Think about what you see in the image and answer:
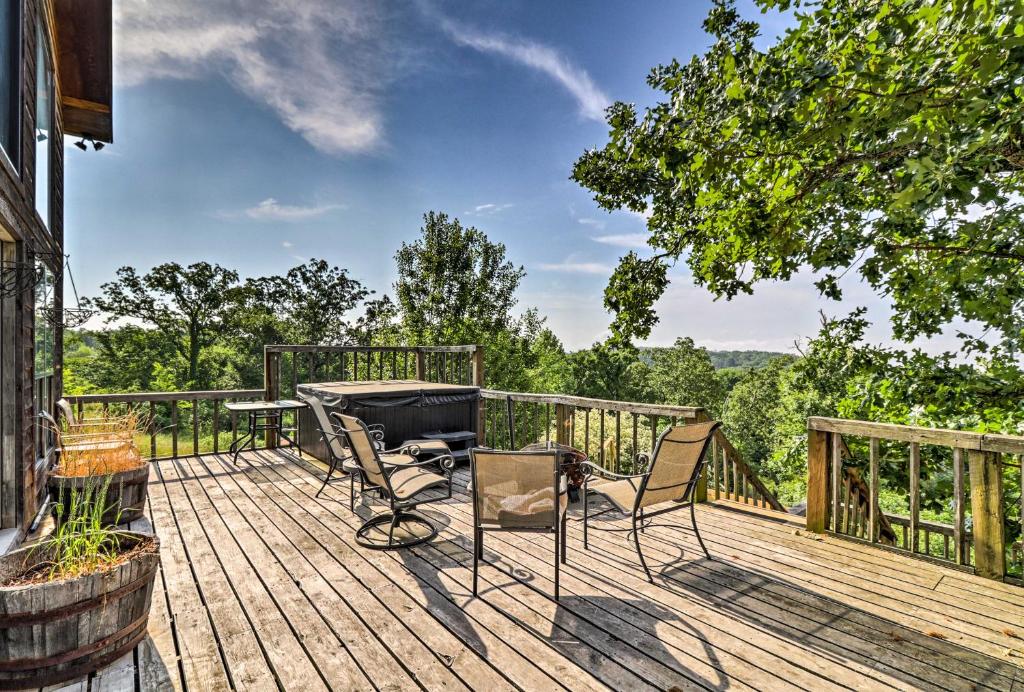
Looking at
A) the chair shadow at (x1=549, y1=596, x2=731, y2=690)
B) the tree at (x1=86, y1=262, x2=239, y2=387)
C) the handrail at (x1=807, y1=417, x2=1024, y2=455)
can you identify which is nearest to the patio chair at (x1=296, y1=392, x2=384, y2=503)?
the chair shadow at (x1=549, y1=596, x2=731, y2=690)

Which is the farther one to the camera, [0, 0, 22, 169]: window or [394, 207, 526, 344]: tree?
[394, 207, 526, 344]: tree

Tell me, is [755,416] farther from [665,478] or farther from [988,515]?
[665,478]

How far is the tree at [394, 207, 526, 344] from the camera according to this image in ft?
66.9

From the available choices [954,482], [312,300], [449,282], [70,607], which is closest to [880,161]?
[954,482]

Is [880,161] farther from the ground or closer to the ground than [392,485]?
farther from the ground

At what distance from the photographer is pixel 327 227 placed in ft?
70.7

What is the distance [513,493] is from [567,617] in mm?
675

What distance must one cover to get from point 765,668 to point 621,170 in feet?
26.6

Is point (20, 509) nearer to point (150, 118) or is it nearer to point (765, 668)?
point (765, 668)

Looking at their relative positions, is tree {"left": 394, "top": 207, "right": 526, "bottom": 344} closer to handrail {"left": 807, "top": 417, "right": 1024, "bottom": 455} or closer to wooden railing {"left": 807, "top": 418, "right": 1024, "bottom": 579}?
wooden railing {"left": 807, "top": 418, "right": 1024, "bottom": 579}

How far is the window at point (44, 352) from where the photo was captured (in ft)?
12.0

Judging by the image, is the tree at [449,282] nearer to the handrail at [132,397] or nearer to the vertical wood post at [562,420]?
the handrail at [132,397]

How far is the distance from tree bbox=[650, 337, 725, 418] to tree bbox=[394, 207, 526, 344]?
21.3 m

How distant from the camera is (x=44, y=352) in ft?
13.4
